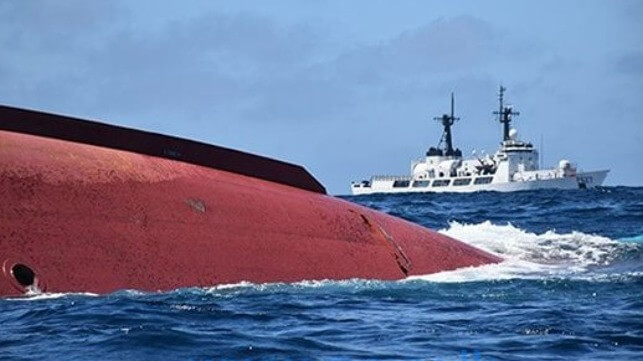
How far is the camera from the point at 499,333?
7.10 meters

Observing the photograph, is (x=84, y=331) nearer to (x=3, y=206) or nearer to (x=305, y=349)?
(x=305, y=349)

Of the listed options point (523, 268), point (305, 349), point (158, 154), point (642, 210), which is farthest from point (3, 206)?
point (642, 210)

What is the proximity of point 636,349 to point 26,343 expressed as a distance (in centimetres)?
397

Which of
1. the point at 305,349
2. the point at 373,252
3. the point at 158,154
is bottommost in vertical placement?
the point at 305,349

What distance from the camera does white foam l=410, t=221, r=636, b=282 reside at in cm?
1137

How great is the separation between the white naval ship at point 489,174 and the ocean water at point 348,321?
6734cm

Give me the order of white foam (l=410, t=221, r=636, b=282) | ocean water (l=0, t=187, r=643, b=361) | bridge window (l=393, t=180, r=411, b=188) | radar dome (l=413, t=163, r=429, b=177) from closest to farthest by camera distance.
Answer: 1. ocean water (l=0, t=187, r=643, b=361)
2. white foam (l=410, t=221, r=636, b=282)
3. bridge window (l=393, t=180, r=411, b=188)
4. radar dome (l=413, t=163, r=429, b=177)

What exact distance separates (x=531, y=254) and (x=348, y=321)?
23.7 feet

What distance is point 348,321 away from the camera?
761 centimetres

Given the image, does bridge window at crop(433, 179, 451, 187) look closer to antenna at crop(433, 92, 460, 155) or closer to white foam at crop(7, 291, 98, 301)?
antenna at crop(433, 92, 460, 155)

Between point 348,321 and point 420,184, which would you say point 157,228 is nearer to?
point 348,321

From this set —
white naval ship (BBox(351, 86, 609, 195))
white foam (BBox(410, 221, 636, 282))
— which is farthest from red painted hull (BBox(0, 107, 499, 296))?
white naval ship (BBox(351, 86, 609, 195))

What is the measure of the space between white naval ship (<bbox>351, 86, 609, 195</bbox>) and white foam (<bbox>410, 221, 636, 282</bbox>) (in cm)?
6042

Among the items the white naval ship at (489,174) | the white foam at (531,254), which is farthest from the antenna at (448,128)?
the white foam at (531,254)
